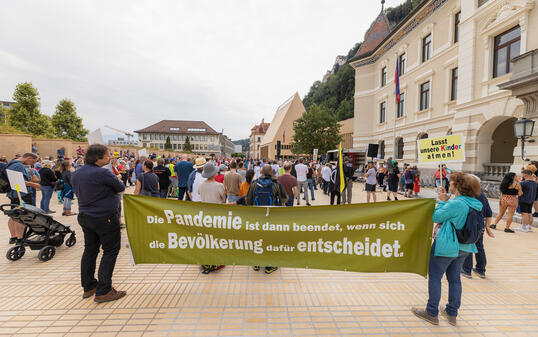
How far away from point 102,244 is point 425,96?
2287 centimetres

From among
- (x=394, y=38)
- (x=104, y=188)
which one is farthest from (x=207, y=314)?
(x=394, y=38)

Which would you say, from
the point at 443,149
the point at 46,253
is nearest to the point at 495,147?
the point at 443,149

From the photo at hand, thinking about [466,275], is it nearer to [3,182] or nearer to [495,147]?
[3,182]

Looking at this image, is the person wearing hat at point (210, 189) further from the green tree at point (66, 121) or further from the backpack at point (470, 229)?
the green tree at point (66, 121)

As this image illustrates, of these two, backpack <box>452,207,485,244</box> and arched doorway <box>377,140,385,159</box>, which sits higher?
arched doorway <box>377,140,385,159</box>

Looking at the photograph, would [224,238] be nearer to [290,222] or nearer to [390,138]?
[290,222]

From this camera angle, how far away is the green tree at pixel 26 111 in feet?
104

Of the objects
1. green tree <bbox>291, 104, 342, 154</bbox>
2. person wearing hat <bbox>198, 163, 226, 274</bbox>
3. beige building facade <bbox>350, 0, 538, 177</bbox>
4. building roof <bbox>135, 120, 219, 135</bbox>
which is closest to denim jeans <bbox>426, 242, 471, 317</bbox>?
person wearing hat <bbox>198, 163, 226, 274</bbox>

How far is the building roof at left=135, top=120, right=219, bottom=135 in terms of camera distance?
8990 centimetres

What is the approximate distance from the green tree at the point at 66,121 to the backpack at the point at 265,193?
47255 mm

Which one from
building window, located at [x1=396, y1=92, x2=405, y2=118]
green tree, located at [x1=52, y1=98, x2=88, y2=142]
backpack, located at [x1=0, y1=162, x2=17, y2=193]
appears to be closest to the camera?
backpack, located at [x1=0, y1=162, x2=17, y2=193]

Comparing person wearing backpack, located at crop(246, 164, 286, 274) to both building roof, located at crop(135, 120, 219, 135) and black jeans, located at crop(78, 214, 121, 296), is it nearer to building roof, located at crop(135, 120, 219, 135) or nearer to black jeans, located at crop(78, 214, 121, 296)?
black jeans, located at crop(78, 214, 121, 296)

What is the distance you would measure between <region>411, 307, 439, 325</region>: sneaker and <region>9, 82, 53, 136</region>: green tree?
4295cm

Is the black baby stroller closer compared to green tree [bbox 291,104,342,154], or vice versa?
the black baby stroller
